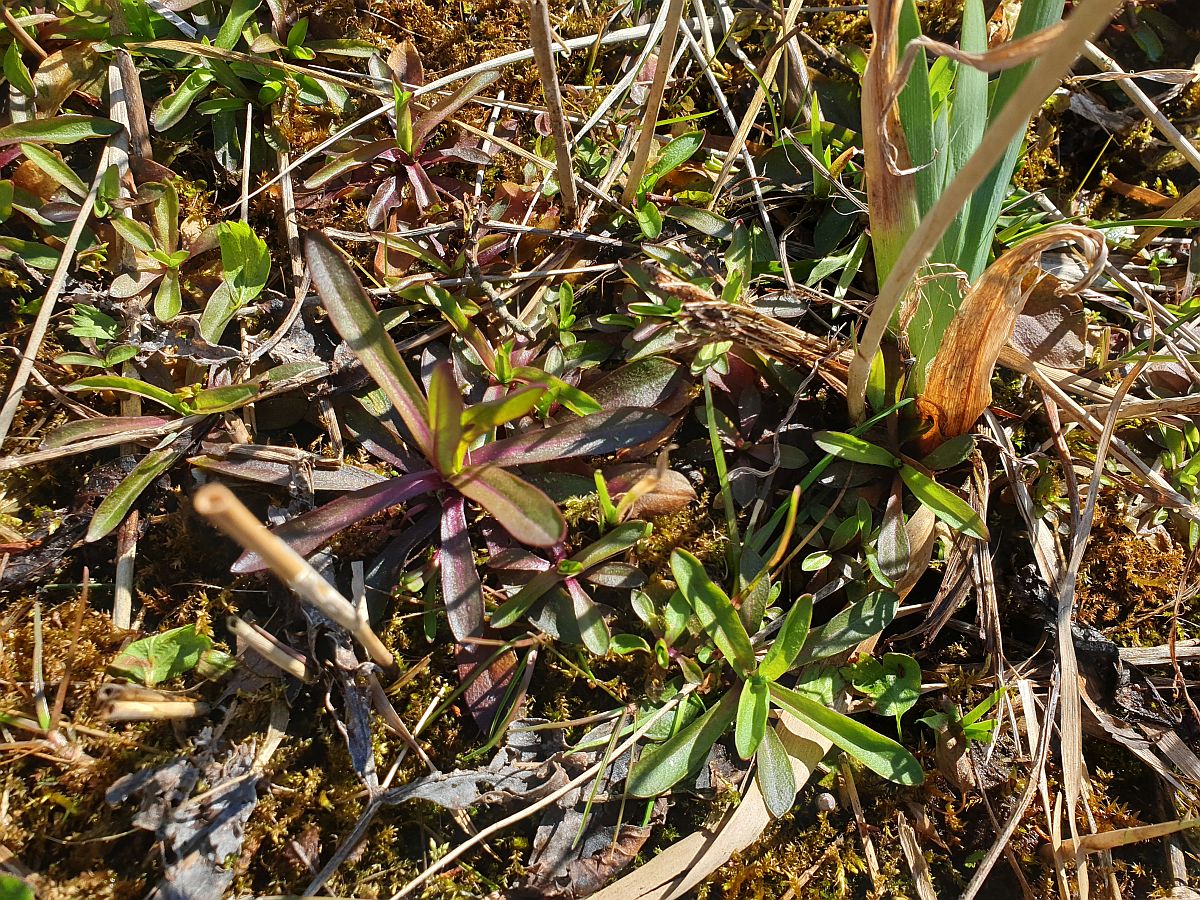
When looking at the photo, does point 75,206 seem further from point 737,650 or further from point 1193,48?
point 1193,48

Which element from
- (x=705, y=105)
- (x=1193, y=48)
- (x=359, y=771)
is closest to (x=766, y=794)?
(x=359, y=771)

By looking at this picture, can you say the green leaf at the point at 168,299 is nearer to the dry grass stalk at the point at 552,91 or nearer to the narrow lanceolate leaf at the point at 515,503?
the narrow lanceolate leaf at the point at 515,503

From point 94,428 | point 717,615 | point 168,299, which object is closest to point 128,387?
point 94,428

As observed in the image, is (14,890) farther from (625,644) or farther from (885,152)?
(885,152)

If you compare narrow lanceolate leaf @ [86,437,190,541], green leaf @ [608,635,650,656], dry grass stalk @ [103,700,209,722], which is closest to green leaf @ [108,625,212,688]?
dry grass stalk @ [103,700,209,722]

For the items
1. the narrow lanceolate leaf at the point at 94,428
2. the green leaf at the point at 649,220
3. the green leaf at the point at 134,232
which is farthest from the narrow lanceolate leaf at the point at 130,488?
the green leaf at the point at 649,220
